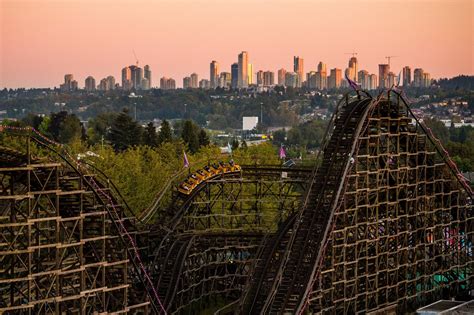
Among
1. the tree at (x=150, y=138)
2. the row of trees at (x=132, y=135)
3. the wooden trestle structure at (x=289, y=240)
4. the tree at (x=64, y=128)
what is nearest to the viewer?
the wooden trestle structure at (x=289, y=240)

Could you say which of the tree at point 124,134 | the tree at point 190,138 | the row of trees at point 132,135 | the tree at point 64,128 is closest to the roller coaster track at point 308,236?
the row of trees at point 132,135

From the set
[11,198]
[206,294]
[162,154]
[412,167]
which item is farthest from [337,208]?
[162,154]

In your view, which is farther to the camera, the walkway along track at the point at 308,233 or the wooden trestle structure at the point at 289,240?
the walkway along track at the point at 308,233

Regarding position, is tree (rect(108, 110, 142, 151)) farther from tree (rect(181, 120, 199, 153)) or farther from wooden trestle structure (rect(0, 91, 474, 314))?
wooden trestle structure (rect(0, 91, 474, 314))

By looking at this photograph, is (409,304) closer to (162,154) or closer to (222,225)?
(222,225)

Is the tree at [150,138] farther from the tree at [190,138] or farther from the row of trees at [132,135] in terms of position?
the tree at [190,138]

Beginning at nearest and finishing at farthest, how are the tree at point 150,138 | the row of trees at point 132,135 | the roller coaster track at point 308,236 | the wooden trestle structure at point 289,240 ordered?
the wooden trestle structure at point 289,240, the roller coaster track at point 308,236, the tree at point 150,138, the row of trees at point 132,135
